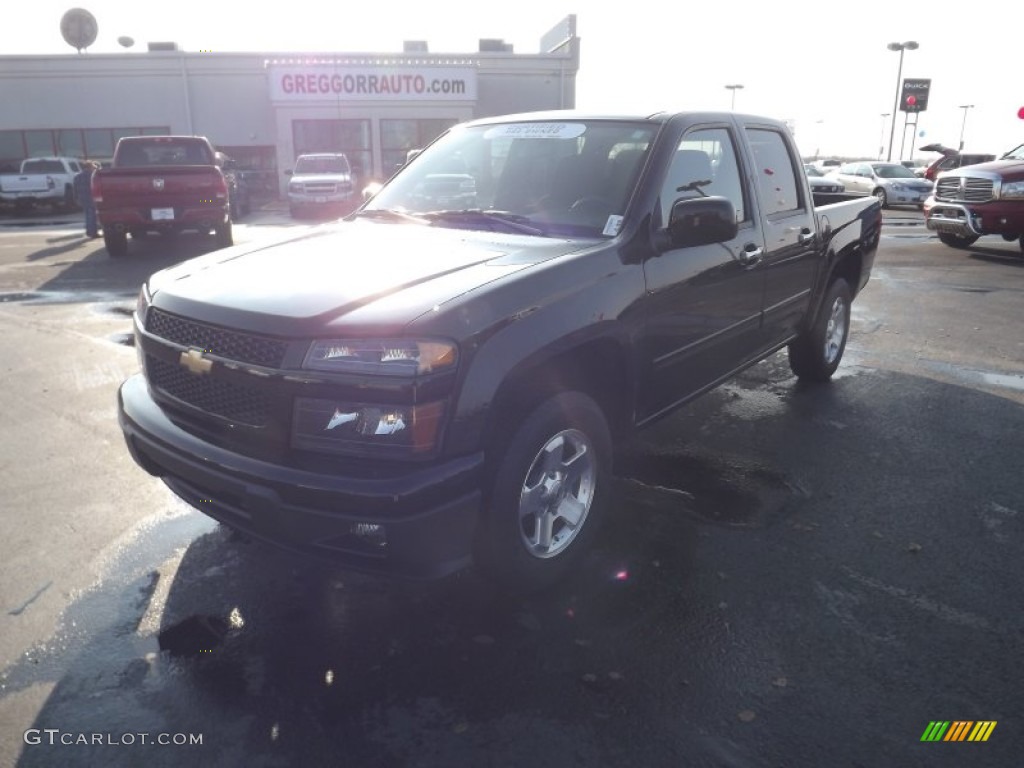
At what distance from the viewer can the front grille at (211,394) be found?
8.30 feet

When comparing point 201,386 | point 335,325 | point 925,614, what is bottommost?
point 925,614

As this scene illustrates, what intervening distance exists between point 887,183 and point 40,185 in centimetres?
2768

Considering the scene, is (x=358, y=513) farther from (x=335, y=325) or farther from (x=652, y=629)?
(x=652, y=629)

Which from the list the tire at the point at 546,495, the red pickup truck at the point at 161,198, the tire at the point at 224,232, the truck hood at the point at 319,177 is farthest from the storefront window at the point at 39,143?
the tire at the point at 546,495

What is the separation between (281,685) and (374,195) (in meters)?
2.82

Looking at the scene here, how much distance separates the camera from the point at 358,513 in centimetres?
233

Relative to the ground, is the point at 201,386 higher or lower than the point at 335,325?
lower

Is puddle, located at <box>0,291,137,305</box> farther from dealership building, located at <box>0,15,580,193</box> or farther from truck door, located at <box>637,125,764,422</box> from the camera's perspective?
dealership building, located at <box>0,15,580,193</box>

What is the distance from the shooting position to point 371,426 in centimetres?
238

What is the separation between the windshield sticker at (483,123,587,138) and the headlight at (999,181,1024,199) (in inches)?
437

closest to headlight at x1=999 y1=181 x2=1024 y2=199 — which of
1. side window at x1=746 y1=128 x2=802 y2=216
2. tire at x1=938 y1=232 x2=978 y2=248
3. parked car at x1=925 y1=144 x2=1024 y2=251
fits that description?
parked car at x1=925 y1=144 x2=1024 y2=251

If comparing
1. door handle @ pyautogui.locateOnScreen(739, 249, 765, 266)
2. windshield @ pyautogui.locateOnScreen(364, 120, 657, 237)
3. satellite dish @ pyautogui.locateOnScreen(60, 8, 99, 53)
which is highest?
satellite dish @ pyautogui.locateOnScreen(60, 8, 99, 53)

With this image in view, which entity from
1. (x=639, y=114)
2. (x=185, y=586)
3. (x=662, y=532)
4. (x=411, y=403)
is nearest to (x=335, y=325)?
(x=411, y=403)

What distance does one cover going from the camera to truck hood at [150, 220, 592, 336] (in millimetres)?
2484
